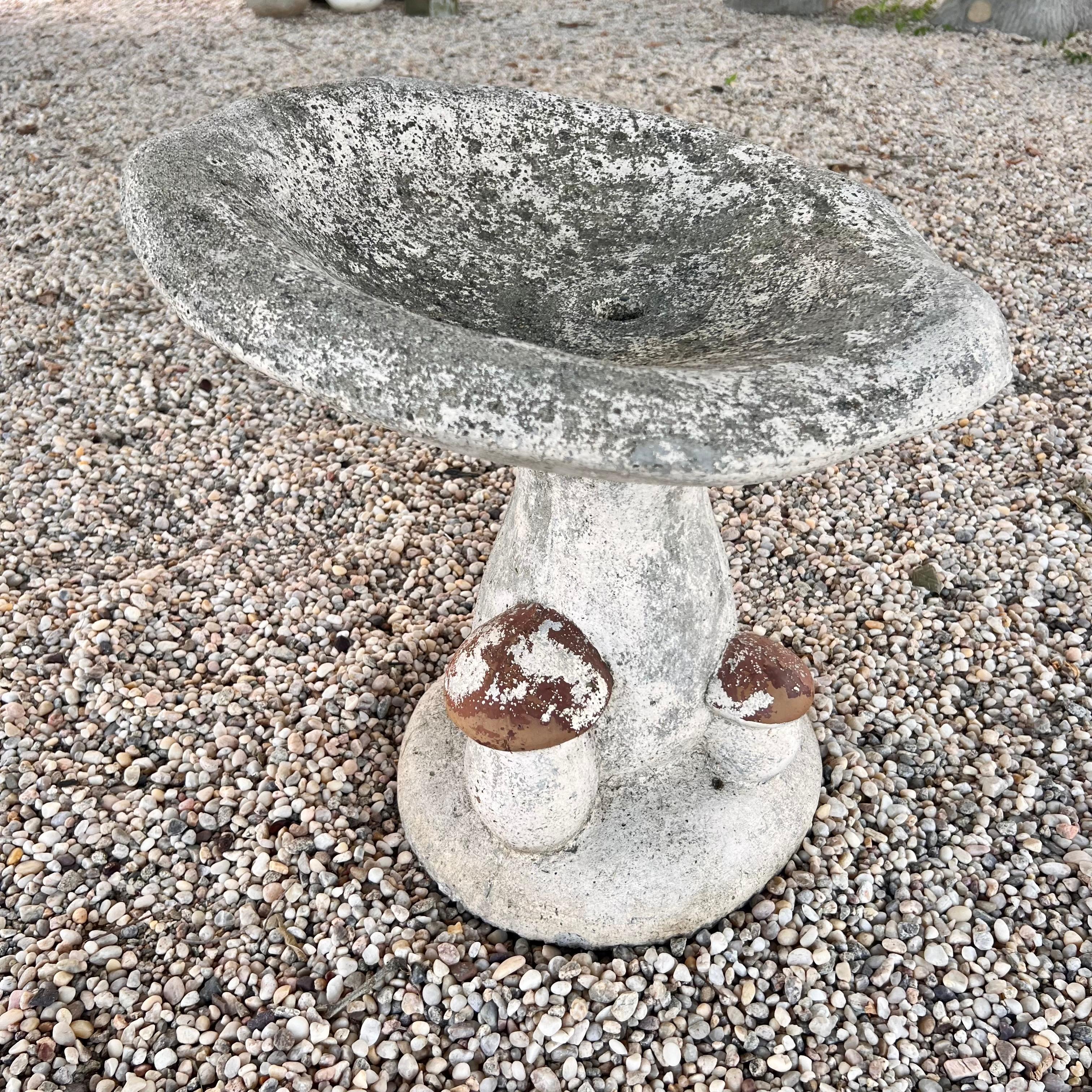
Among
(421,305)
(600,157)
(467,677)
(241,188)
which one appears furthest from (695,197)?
(467,677)

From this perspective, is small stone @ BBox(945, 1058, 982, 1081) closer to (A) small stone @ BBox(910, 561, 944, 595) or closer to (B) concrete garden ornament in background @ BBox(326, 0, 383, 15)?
(A) small stone @ BBox(910, 561, 944, 595)

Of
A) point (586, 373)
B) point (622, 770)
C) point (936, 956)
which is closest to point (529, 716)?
point (622, 770)

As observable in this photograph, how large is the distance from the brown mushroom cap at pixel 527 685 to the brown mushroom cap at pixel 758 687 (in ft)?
0.92

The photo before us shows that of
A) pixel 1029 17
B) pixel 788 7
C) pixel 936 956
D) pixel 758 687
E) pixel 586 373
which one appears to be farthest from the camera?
pixel 788 7

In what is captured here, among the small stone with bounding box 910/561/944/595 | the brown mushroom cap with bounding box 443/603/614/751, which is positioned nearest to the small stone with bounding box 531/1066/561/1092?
the brown mushroom cap with bounding box 443/603/614/751

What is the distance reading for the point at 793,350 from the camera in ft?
4.54

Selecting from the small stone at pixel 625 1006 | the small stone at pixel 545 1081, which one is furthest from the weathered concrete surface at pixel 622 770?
the small stone at pixel 545 1081

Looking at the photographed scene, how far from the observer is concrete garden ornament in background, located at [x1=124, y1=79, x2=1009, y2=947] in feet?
3.88

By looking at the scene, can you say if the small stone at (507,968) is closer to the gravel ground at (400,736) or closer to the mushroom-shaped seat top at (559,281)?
the gravel ground at (400,736)

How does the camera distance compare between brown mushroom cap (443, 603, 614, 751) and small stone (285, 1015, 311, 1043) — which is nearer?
brown mushroom cap (443, 603, 614, 751)

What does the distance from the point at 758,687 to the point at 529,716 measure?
1.63 feet

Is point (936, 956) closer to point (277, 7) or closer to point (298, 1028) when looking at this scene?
point (298, 1028)

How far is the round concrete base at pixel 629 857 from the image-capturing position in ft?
6.74

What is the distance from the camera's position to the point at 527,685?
1750 mm
